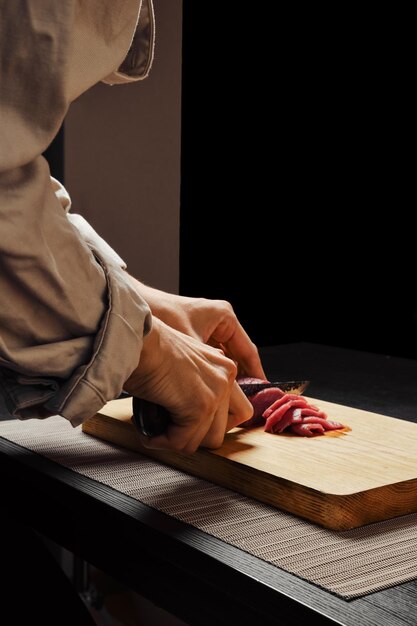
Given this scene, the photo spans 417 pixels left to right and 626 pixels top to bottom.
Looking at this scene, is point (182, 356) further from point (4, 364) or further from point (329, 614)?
point (329, 614)

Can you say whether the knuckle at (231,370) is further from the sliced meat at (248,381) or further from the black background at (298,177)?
the black background at (298,177)

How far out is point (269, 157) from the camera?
2570mm

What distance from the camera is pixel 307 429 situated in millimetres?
1045

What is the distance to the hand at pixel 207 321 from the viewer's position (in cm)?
112

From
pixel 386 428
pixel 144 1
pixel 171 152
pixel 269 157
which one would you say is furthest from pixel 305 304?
pixel 144 1

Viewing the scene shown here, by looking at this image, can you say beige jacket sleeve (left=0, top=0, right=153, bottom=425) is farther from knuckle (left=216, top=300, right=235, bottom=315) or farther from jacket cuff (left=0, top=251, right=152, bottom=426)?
knuckle (left=216, top=300, right=235, bottom=315)

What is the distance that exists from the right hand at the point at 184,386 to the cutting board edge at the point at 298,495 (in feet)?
0.12

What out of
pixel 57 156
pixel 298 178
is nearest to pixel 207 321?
pixel 57 156

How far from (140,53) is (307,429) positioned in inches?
19.4

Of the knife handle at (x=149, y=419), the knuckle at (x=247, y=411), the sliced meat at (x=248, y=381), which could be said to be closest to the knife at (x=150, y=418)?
the knife handle at (x=149, y=419)

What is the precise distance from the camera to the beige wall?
2309mm

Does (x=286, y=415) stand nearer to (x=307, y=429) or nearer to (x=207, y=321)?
(x=307, y=429)

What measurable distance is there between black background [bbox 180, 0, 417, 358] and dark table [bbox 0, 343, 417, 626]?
142cm

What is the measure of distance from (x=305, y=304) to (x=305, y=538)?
1.88m
